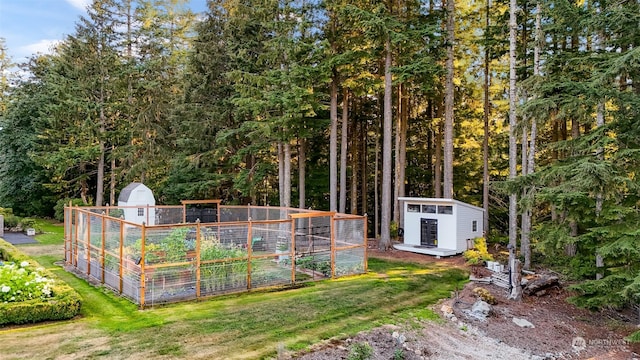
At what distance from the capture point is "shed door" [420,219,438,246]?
1505 cm

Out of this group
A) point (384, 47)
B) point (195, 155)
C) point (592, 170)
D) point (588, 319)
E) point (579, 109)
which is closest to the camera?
point (592, 170)

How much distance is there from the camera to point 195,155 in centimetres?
1942

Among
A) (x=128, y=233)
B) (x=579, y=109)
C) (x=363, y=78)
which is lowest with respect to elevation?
(x=128, y=233)

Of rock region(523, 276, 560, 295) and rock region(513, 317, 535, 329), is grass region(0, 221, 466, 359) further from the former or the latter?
rock region(523, 276, 560, 295)

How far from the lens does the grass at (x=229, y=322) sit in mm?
5988

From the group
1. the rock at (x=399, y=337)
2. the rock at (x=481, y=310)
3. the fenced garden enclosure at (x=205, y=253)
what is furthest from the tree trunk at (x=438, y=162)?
the rock at (x=399, y=337)

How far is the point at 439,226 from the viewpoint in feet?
49.0

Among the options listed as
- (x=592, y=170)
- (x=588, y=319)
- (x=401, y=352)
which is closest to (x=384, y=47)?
(x=592, y=170)

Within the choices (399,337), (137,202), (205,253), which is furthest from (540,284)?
(137,202)

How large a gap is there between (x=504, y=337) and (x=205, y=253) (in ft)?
20.8

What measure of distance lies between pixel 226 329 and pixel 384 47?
38.3 ft

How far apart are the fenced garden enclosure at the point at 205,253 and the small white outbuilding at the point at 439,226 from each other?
444 centimetres

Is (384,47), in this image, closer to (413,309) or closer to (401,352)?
(413,309)

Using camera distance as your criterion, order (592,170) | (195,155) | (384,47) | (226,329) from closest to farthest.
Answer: (226,329) → (592,170) → (384,47) → (195,155)
